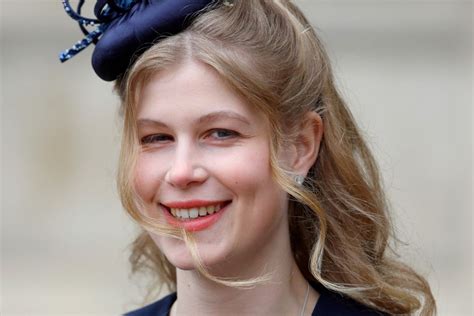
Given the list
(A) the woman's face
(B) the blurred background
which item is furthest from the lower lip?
(B) the blurred background

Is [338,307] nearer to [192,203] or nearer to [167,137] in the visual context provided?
[192,203]

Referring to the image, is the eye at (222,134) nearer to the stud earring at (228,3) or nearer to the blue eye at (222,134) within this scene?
the blue eye at (222,134)

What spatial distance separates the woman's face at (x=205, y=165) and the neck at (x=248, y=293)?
0.09m

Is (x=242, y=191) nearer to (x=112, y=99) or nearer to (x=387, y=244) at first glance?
(x=387, y=244)

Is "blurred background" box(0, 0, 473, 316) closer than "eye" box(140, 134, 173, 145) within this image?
No

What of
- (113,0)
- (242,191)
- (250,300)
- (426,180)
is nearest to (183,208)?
(242,191)

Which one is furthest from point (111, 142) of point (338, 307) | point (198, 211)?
point (198, 211)

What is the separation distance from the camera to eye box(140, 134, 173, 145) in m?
2.24

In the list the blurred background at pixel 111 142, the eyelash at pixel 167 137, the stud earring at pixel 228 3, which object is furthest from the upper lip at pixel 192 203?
the blurred background at pixel 111 142

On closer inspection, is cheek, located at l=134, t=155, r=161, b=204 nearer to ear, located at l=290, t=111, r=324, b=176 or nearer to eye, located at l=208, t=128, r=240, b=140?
eye, located at l=208, t=128, r=240, b=140

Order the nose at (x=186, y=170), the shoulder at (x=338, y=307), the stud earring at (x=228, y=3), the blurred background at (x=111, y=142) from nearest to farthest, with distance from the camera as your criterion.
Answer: the nose at (x=186, y=170) → the stud earring at (x=228, y=3) → the shoulder at (x=338, y=307) → the blurred background at (x=111, y=142)

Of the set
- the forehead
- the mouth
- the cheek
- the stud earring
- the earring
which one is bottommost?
the earring

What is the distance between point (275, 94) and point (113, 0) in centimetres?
44

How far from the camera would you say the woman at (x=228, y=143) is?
7.17 feet
